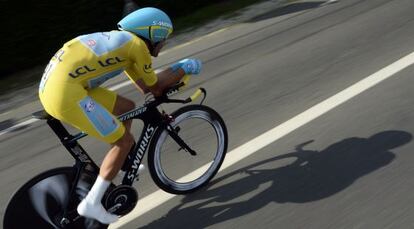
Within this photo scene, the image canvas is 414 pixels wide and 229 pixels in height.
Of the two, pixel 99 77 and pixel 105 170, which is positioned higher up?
pixel 99 77

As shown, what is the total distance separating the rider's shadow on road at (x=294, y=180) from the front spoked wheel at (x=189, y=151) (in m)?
0.15

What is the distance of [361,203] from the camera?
441 centimetres

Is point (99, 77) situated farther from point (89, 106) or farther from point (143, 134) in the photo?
point (143, 134)

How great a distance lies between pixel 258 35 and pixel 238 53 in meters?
1.09

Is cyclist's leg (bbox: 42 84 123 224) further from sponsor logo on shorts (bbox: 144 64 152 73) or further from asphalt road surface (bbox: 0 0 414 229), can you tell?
asphalt road surface (bbox: 0 0 414 229)

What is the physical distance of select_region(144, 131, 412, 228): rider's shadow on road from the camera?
4.63m

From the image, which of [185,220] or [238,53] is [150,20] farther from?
[238,53]

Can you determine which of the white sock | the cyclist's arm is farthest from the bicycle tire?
the cyclist's arm

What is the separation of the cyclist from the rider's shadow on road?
2.39ft

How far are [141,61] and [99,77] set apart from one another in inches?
13.8

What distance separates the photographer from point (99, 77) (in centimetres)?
419

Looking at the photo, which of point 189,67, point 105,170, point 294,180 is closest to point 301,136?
point 294,180

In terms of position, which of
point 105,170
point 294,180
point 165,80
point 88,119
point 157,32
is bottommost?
point 294,180

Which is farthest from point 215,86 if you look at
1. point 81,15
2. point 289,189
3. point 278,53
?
point 81,15
